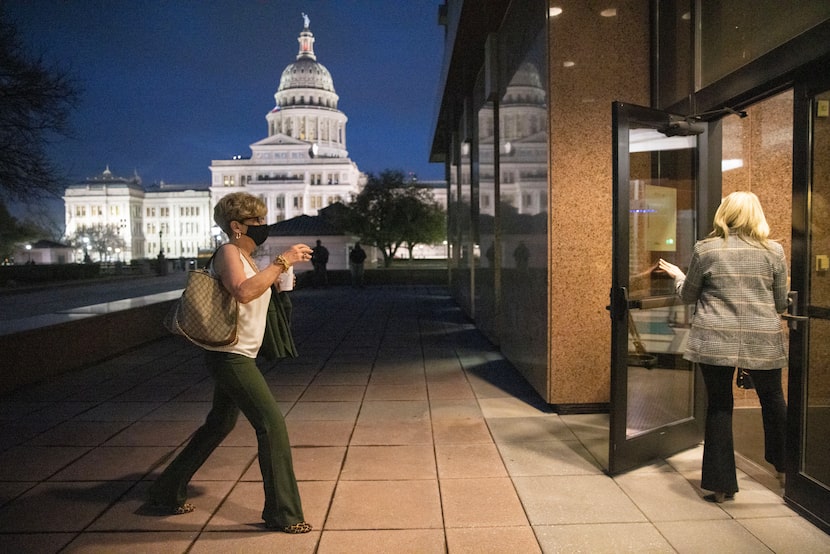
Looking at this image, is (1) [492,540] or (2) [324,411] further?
(2) [324,411]

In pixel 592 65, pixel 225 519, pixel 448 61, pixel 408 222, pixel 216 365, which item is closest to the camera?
pixel 216 365

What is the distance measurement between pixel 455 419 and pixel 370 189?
42336 mm

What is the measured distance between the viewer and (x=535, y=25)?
21.4 feet

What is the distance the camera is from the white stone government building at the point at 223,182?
117688 mm

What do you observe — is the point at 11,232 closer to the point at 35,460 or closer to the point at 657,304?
the point at 35,460

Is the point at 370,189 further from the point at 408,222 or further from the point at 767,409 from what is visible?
the point at 767,409

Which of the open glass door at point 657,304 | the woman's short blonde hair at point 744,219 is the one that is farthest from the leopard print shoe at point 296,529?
the woman's short blonde hair at point 744,219

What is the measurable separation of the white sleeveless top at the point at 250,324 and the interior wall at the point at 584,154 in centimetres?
321

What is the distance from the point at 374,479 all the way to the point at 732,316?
2.57 meters

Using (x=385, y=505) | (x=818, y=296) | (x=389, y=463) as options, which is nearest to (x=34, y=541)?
(x=385, y=505)

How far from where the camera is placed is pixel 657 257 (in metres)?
5.43

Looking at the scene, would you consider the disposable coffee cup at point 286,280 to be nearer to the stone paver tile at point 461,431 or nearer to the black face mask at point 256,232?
the black face mask at point 256,232

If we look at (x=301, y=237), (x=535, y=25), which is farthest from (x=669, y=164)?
(x=301, y=237)

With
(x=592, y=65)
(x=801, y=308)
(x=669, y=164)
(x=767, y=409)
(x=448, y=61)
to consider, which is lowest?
(x=767, y=409)
